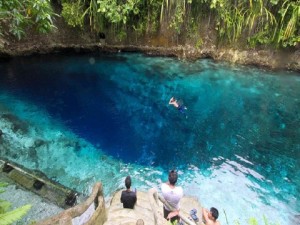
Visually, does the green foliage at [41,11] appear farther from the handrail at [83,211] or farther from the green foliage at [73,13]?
the green foliage at [73,13]

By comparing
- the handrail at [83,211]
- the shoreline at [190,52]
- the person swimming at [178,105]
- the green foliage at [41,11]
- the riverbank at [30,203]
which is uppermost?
the green foliage at [41,11]

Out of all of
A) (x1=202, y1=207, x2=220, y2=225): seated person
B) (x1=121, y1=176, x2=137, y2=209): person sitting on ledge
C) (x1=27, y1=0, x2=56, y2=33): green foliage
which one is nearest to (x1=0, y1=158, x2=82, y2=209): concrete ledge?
(x1=121, y1=176, x2=137, y2=209): person sitting on ledge

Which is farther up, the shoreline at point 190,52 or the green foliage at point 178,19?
the green foliage at point 178,19

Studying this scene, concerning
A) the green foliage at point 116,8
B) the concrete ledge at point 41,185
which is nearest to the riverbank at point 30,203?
the concrete ledge at point 41,185

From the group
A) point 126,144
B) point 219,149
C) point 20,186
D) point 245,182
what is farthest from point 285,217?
point 20,186

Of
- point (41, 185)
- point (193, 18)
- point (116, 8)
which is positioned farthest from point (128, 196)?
A: point (193, 18)

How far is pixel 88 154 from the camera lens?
9.59 metres

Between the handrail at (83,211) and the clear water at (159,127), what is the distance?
103 inches

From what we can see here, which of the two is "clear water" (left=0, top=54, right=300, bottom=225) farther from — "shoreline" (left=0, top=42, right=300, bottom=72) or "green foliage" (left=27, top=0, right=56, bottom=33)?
"green foliage" (left=27, top=0, right=56, bottom=33)

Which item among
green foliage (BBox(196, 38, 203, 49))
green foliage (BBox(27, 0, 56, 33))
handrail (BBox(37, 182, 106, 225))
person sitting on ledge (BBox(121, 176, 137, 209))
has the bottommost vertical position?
person sitting on ledge (BBox(121, 176, 137, 209))

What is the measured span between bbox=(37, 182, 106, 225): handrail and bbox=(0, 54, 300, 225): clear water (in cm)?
261

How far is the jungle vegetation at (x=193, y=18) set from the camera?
43.8 feet

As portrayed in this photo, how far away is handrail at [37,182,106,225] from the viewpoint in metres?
4.45

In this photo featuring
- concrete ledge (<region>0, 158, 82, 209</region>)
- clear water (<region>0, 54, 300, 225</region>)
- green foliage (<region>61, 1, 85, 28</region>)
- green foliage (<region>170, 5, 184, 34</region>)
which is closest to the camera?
concrete ledge (<region>0, 158, 82, 209</region>)
